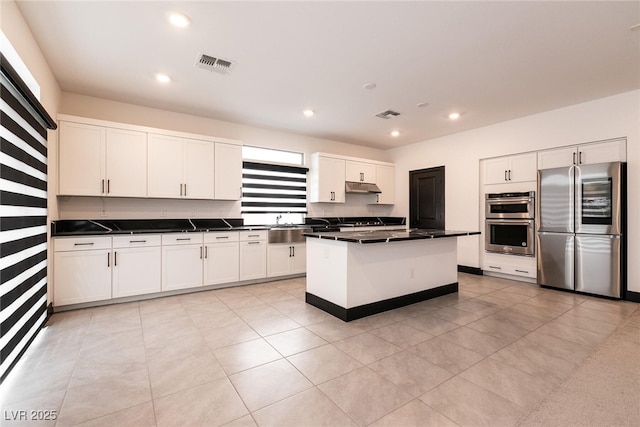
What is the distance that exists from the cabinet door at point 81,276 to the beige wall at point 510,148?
589 cm

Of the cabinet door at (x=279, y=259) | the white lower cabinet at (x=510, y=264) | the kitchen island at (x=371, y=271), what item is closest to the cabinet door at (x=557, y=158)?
the white lower cabinet at (x=510, y=264)

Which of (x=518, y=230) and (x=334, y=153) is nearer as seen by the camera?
(x=518, y=230)

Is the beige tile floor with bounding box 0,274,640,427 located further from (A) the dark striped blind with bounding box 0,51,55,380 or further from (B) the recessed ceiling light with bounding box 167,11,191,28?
(B) the recessed ceiling light with bounding box 167,11,191,28

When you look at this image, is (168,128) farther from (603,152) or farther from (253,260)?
(603,152)

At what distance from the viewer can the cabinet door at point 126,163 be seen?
398cm

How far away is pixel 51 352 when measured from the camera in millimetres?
2496

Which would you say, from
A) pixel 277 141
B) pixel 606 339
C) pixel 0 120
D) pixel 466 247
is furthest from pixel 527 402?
pixel 277 141

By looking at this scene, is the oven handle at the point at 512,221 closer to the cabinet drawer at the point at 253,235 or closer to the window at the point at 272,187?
the window at the point at 272,187

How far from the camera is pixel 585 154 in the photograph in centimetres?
437

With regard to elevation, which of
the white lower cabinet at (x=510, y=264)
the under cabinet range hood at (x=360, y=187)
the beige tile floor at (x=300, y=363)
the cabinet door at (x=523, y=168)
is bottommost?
the beige tile floor at (x=300, y=363)

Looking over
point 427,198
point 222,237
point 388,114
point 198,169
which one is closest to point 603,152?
point 427,198

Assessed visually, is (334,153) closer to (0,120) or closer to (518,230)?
(518,230)

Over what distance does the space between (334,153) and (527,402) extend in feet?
18.1

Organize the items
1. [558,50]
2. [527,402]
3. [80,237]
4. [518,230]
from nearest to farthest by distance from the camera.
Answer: [527,402]
[558,50]
[80,237]
[518,230]
